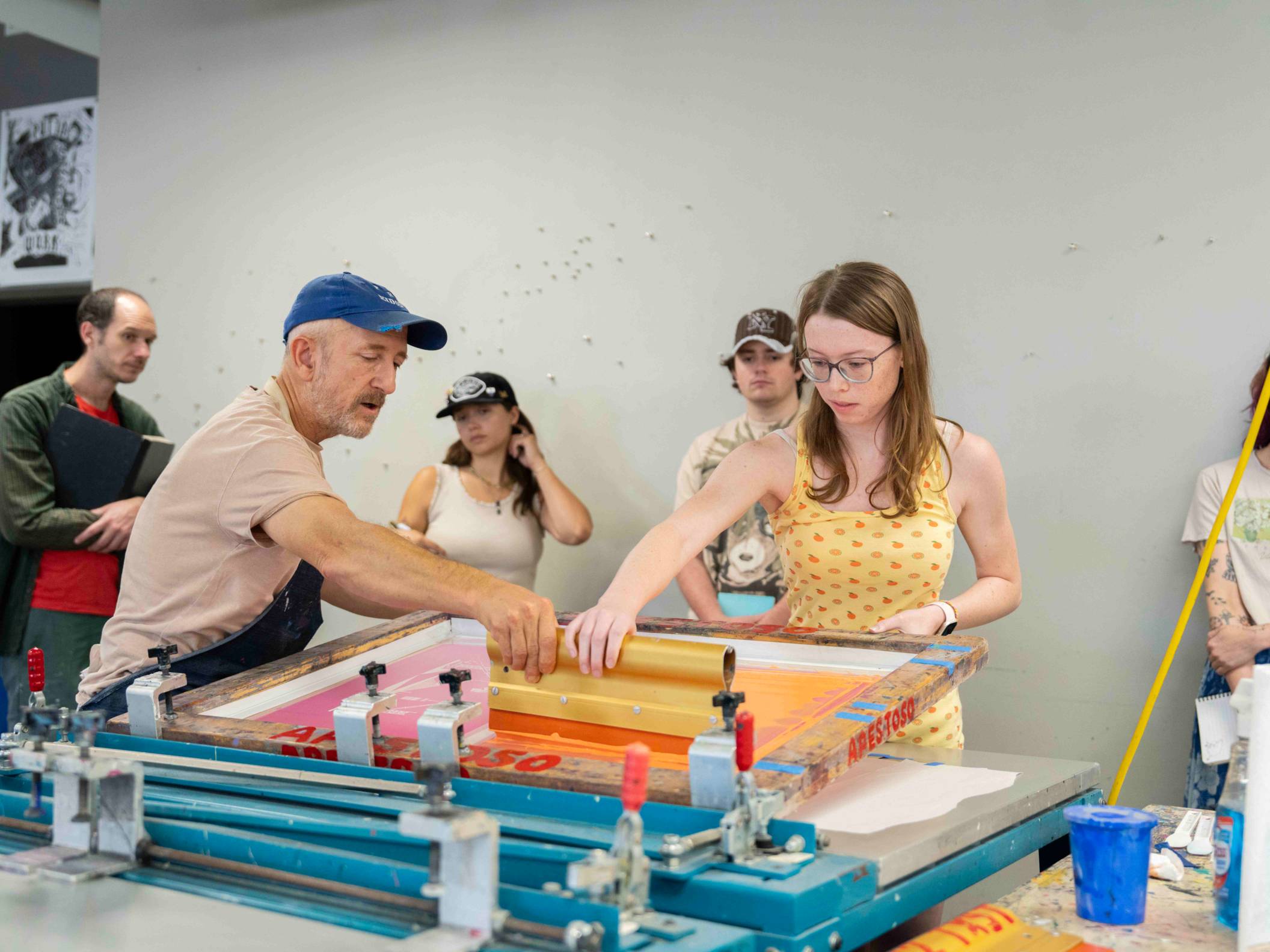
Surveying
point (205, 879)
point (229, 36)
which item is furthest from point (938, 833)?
point (229, 36)

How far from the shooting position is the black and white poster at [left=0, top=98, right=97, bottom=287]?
5984mm

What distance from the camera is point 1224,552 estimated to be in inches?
124

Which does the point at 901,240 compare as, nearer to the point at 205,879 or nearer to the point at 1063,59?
the point at 1063,59

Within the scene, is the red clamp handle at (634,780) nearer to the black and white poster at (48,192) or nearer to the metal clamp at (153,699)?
the metal clamp at (153,699)

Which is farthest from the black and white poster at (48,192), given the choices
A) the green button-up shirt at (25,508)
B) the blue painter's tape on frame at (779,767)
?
the blue painter's tape on frame at (779,767)

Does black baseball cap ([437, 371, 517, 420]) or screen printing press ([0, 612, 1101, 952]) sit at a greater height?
black baseball cap ([437, 371, 517, 420])

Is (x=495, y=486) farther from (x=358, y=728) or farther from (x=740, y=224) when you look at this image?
(x=358, y=728)

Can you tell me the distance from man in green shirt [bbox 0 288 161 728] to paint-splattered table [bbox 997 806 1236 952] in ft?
9.83

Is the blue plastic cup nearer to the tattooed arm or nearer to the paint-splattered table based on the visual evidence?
the paint-splattered table

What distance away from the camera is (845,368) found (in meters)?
2.01

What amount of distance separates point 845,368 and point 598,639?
0.77 metres

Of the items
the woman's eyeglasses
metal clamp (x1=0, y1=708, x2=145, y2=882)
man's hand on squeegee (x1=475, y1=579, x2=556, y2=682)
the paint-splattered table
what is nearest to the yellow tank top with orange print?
the woman's eyeglasses

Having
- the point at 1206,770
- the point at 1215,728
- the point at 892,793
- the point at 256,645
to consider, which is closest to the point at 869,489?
the point at 892,793

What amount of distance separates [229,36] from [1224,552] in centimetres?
459
